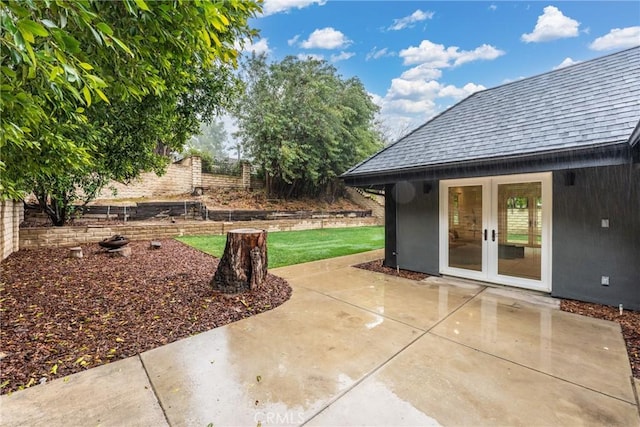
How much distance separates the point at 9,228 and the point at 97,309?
4.93 m

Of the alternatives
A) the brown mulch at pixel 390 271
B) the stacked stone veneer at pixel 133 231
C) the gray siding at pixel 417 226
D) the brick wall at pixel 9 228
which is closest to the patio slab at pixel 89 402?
the brown mulch at pixel 390 271

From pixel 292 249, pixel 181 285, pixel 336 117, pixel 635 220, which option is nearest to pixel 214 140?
pixel 336 117

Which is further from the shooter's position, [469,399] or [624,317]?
[624,317]

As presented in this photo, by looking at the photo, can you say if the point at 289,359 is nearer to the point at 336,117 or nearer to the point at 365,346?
the point at 365,346

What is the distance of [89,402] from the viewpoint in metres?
1.93

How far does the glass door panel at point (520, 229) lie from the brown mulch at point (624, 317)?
27.7 inches

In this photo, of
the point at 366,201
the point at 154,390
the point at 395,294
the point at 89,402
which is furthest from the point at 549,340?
the point at 366,201

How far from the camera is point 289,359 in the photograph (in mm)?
2504

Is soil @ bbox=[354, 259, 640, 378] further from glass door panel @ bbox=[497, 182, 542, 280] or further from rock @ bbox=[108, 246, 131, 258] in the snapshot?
rock @ bbox=[108, 246, 131, 258]

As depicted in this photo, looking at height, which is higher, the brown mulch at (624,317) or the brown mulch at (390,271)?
the brown mulch at (390,271)

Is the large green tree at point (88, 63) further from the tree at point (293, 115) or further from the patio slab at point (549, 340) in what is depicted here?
the tree at point (293, 115)

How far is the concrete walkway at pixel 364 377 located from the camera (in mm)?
1833

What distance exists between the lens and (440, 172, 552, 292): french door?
441 centimetres

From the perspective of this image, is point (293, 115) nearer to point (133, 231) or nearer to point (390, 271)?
point (133, 231)
